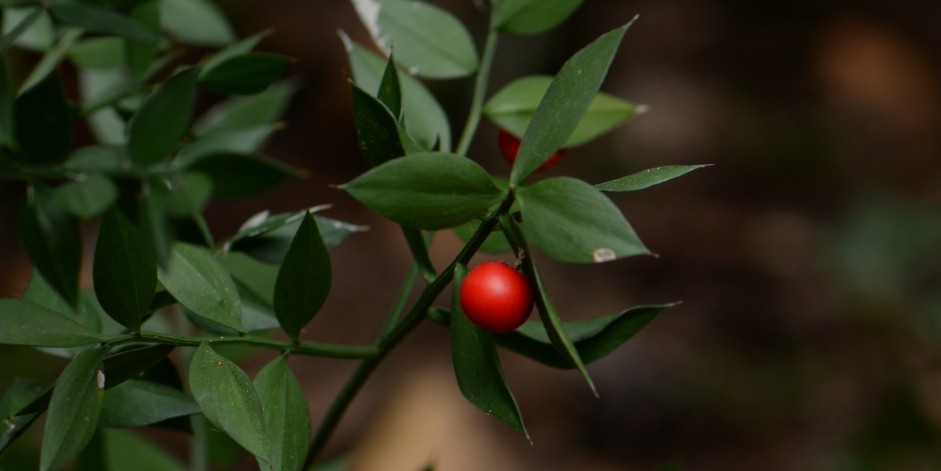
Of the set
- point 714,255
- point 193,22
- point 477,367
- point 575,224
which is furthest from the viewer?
point 714,255

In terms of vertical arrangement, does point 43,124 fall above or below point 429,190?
below

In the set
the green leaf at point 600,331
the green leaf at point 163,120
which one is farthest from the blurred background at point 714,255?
the green leaf at point 600,331

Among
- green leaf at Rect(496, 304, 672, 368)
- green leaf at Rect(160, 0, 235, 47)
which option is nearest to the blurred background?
green leaf at Rect(160, 0, 235, 47)

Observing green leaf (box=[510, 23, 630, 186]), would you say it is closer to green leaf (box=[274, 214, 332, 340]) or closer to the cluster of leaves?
the cluster of leaves

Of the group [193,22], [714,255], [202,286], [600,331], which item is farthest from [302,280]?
[714,255]

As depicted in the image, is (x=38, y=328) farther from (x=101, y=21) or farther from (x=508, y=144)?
(x=508, y=144)

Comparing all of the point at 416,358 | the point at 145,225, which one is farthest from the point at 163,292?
the point at 416,358
